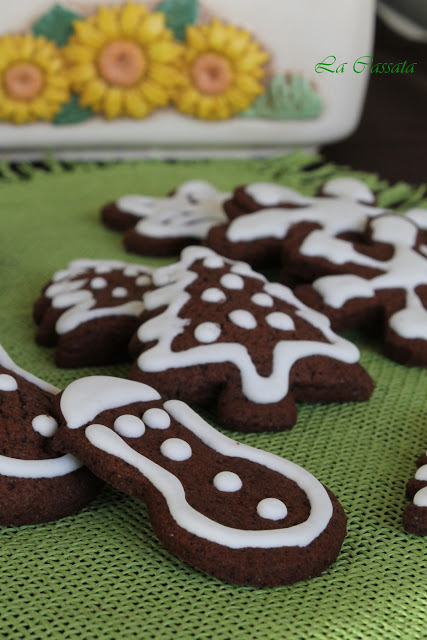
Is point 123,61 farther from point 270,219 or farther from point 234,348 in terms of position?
point 234,348

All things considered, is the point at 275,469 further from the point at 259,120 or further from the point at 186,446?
the point at 259,120

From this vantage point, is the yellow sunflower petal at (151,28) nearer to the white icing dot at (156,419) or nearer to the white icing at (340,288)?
the white icing at (340,288)

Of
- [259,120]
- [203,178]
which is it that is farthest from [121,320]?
[259,120]

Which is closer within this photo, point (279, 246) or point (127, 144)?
point (279, 246)

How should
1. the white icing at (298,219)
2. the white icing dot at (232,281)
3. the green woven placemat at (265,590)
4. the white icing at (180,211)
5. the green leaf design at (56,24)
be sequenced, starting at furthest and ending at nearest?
1. the green leaf design at (56,24)
2. the white icing at (180,211)
3. the white icing at (298,219)
4. the white icing dot at (232,281)
5. the green woven placemat at (265,590)

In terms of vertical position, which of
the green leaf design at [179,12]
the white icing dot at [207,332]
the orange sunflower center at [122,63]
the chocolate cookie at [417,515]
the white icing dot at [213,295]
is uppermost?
the green leaf design at [179,12]

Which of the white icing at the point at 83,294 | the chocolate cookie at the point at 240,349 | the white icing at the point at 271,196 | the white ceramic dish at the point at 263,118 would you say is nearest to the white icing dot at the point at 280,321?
the chocolate cookie at the point at 240,349

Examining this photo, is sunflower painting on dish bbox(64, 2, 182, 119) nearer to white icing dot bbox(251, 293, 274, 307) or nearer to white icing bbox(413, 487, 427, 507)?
white icing dot bbox(251, 293, 274, 307)
